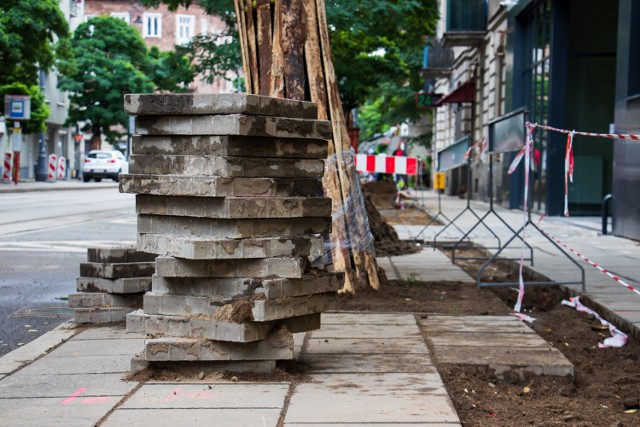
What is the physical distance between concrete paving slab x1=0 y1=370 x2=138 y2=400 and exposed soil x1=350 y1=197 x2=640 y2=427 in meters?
1.68

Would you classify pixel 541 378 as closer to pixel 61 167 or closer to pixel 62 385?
pixel 62 385

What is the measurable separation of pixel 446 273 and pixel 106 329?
464cm

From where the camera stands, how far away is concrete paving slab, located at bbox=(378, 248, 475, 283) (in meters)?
9.93

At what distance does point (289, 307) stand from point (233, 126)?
982 millimetres

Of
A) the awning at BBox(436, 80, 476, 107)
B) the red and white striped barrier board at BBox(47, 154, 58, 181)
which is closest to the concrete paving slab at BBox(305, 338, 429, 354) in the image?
the awning at BBox(436, 80, 476, 107)

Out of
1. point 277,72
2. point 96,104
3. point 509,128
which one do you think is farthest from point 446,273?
point 96,104

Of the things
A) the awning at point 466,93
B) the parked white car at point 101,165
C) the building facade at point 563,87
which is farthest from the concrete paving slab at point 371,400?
the parked white car at point 101,165

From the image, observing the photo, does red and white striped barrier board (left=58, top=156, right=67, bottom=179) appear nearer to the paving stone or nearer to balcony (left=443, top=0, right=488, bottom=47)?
balcony (left=443, top=0, right=488, bottom=47)

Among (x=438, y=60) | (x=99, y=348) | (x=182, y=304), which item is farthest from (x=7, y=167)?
(x=182, y=304)

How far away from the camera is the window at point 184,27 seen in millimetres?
96062

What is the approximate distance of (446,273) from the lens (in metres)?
10.4

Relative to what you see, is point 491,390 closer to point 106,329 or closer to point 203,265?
point 203,265

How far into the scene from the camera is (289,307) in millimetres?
5066

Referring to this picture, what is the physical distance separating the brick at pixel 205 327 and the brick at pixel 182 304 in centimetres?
3
